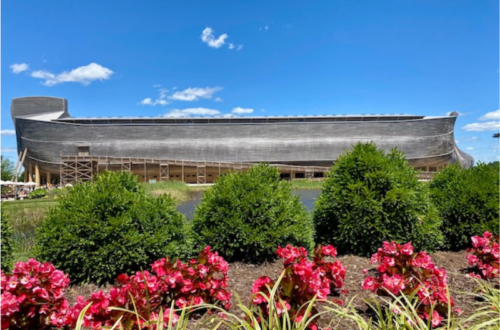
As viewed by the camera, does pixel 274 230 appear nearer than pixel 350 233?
Yes

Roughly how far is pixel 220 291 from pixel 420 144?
63.1 meters

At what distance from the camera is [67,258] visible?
427 cm

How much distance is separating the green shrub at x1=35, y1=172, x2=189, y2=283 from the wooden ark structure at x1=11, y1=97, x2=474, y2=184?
47.2m

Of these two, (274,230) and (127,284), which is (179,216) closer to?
(274,230)

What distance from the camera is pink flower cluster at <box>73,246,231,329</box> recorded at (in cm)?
253

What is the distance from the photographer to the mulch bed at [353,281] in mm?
→ 3609

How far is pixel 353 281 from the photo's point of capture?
4.26 metres

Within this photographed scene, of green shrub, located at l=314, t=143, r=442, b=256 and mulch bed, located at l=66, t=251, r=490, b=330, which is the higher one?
green shrub, located at l=314, t=143, r=442, b=256

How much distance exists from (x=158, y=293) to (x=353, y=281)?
8.59ft

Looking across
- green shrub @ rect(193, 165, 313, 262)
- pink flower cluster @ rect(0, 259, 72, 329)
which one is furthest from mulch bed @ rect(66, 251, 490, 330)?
pink flower cluster @ rect(0, 259, 72, 329)

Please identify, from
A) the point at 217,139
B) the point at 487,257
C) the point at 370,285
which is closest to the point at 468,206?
the point at 487,257

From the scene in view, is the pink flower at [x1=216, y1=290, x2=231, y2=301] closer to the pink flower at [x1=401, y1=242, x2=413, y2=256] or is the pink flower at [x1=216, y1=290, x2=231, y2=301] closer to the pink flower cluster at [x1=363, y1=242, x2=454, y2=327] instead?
the pink flower cluster at [x1=363, y1=242, x2=454, y2=327]

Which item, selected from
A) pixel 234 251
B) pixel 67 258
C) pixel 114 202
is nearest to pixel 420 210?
pixel 234 251

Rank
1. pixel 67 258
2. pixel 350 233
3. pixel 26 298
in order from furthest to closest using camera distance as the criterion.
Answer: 1. pixel 350 233
2. pixel 67 258
3. pixel 26 298
